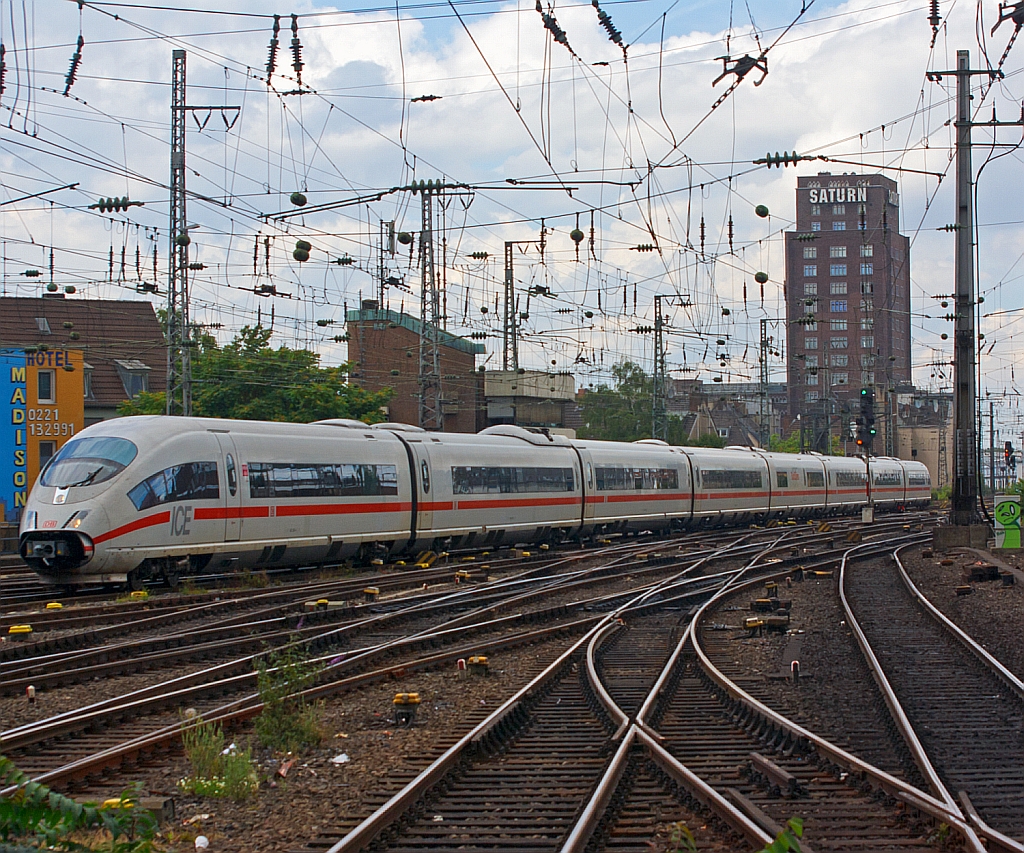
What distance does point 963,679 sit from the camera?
10406 millimetres

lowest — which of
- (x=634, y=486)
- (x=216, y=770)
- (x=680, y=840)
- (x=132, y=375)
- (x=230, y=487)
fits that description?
(x=216, y=770)

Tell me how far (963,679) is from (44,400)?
33043 millimetres

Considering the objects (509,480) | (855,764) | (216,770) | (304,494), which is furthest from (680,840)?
(509,480)

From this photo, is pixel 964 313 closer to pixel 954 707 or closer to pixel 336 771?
A: pixel 954 707

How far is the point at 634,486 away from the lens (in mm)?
33000

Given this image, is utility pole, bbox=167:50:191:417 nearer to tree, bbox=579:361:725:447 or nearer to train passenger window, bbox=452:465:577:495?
train passenger window, bbox=452:465:577:495

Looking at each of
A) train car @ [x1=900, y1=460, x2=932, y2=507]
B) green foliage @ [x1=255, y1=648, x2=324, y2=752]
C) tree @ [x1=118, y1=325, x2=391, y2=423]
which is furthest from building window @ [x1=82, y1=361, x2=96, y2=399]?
green foliage @ [x1=255, y1=648, x2=324, y2=752]

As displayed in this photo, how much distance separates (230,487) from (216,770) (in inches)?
472

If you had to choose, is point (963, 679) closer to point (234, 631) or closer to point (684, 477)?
point (234, 631)

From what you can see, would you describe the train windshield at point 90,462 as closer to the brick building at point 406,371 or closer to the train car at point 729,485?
the train car at point 729,485

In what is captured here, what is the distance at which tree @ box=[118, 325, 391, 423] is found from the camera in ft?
144

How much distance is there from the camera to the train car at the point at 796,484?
1731 inches

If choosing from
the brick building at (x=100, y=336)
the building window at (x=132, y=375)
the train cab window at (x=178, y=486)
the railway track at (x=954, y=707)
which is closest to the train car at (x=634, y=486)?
the train cab window at (x=178, y=486)

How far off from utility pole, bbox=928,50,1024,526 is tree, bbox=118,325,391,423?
78.9 feet
